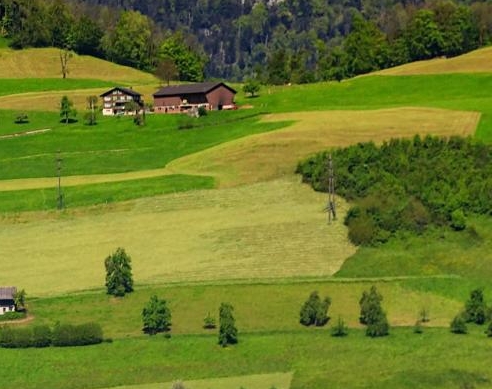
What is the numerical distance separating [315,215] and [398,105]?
47964mm

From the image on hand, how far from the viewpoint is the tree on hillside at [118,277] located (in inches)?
3620

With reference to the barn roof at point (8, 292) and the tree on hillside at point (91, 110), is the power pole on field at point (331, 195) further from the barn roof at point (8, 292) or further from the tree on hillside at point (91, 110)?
the tree on hillside at point (91, 110)

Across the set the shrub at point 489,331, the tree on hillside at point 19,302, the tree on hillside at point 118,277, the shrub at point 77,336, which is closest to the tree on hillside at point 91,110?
the tree on hillside at point 118,277

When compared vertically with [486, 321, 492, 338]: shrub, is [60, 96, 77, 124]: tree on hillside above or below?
above

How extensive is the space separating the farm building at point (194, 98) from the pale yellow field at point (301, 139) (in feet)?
81.1

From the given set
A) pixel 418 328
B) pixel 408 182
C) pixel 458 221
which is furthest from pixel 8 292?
pixel 408 182

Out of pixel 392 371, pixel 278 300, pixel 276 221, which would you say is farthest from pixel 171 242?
pixel 392 371

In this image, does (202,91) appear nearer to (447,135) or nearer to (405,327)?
(447,135)

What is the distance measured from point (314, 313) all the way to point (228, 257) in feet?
48.1

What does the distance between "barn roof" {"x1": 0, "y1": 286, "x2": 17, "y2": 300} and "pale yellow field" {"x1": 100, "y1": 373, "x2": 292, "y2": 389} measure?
17973mm

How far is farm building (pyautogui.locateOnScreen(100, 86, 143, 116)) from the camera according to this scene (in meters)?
168

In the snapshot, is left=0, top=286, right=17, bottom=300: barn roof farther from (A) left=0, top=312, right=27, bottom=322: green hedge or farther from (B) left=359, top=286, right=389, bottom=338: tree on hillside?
(B) left=359, top=286, right=389, bottom=338: tree on hillside

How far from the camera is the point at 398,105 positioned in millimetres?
152500

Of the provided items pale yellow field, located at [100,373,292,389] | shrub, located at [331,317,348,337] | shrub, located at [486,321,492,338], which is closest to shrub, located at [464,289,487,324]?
shrub, located at [486,321,492,338]
